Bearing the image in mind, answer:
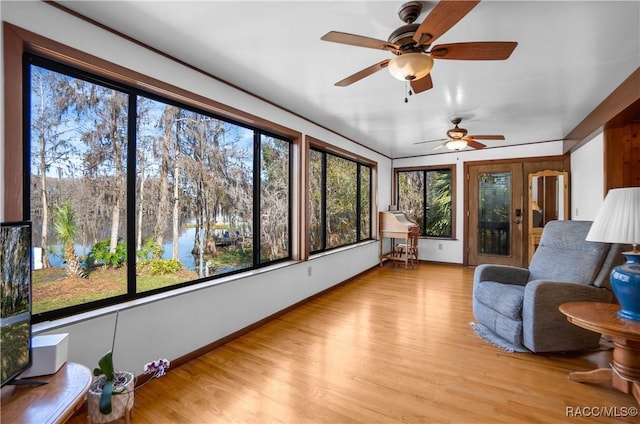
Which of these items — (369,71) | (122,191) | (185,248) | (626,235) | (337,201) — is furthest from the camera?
(337,201)

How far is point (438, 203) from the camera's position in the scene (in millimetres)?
6523

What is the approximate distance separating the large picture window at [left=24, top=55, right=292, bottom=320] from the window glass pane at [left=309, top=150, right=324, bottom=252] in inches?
48.3

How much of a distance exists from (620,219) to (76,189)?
3.48m

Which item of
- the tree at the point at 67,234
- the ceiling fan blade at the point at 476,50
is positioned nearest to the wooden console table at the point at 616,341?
the ceiling fan blade at the point at 476,50

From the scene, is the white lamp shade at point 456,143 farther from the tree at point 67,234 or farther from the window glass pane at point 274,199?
the tree at point 67,234

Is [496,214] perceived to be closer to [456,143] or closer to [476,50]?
[456,143]

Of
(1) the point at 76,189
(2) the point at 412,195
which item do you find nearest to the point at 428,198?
(2) the point at 412,195

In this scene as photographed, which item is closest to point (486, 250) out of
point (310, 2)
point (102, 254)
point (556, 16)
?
point (556, 16)

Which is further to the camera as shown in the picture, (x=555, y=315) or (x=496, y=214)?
(x=496, y=214)

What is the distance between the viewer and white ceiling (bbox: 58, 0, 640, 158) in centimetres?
176

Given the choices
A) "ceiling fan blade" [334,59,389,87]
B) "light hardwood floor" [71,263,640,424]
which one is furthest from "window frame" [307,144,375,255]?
"ceiling fan blade" [334,59,389,87]

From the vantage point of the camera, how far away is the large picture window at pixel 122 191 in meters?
1.78

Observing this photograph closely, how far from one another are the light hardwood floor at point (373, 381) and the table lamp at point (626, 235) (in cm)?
63

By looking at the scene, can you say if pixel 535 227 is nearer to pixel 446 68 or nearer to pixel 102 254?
pixel 446 68
